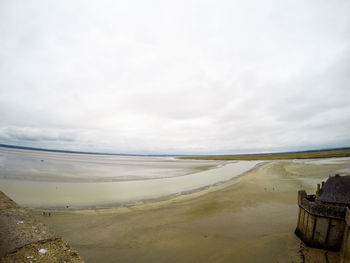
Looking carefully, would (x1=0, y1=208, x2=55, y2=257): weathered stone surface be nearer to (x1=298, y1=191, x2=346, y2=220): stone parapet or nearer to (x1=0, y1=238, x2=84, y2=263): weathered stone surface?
(x1=0, y1=238, x2=84, y2=263): weathered stone surface

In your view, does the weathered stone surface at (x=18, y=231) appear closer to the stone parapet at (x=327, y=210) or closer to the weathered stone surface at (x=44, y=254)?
the weathered stone surface at (x=44, y=254)

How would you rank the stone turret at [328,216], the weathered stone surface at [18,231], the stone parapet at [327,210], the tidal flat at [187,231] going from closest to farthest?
the weathered stone surface at [18,231] < the stone parapet at [327,210] < the stone turret at [328,216] < the tidal flat at [187,231]

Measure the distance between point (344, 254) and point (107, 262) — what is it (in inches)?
393

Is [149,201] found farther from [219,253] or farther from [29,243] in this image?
[29,243]

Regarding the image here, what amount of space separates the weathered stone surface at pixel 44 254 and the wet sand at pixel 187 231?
6.00 metres

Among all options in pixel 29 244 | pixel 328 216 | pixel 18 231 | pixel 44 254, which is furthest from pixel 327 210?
pixel 18 231

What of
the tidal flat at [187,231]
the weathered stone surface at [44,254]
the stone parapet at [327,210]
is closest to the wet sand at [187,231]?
the tidal flat at [187,231]

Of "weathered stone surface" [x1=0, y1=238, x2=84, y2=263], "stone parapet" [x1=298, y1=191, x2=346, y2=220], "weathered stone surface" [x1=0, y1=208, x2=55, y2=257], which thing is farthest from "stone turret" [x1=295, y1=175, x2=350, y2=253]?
"weathered stone surface" [x1=0, y1=208, x2=55, y2=257]

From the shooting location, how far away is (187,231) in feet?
36.1

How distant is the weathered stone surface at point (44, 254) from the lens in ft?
10.1

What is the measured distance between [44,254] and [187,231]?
30.6ft

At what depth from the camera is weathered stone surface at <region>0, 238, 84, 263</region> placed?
3082 millimetres

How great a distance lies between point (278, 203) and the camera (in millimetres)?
16219

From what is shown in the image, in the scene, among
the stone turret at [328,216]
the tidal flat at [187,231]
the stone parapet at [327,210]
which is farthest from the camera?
the tidal flat at [187,231]
